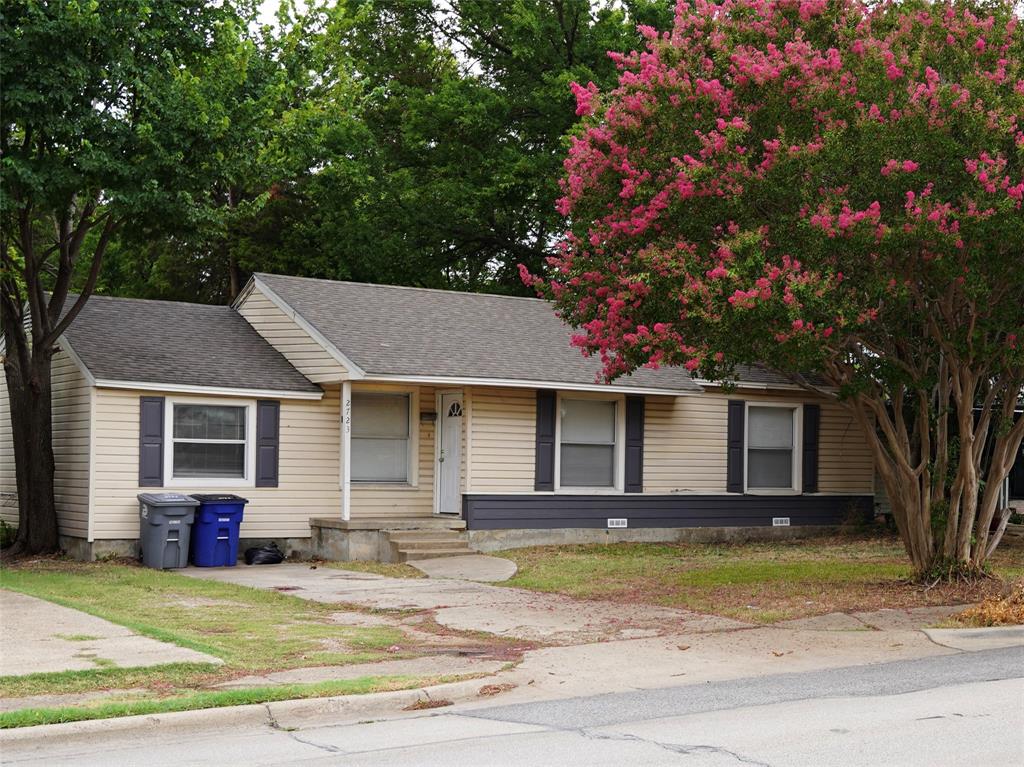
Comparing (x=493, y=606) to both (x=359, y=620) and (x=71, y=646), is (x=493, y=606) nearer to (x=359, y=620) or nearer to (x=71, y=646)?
(x=359, y=620)

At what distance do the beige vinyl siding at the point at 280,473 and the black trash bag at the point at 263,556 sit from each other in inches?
17.0

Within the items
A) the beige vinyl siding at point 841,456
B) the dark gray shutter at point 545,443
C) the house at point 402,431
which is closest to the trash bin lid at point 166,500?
the house at point 402,431

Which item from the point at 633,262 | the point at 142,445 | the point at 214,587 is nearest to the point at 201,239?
the point at 142,445

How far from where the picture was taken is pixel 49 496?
→ 19.4m

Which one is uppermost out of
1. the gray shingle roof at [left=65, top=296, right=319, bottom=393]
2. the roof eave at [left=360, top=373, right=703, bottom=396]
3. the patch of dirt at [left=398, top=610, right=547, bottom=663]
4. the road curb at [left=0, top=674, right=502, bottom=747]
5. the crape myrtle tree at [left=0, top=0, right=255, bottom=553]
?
the crape myrtle tree at [left=0, top=0, right=255, bottom=553]

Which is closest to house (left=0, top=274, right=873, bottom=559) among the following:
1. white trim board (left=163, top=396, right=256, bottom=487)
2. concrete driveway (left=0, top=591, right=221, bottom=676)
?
white trim board (left=163, top=396, right=256, bottom=487)

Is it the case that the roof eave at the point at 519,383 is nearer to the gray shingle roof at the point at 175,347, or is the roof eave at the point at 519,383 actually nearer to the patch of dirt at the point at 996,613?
the gray shingle roof at the point at 175,347

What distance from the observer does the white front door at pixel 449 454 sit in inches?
826

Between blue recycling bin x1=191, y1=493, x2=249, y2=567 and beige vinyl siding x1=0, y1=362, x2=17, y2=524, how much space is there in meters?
4.65

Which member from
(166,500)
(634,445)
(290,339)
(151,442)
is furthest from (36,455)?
(634,445)

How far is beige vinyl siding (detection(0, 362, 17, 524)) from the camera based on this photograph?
70.2 ft

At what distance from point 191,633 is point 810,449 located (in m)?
15.3

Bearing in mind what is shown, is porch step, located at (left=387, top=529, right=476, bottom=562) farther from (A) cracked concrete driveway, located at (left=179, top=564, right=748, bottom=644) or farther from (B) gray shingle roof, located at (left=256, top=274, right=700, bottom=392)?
(B) gray shingle roof, located at (left=256, top=274, right=700, bottom=392)

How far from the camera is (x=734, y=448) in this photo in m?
23.3
